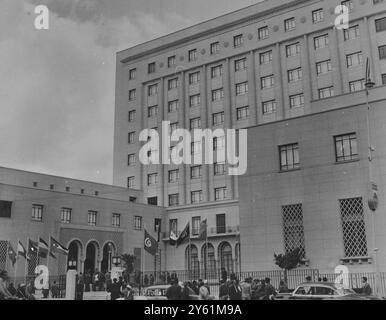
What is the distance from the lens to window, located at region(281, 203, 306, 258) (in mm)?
14766

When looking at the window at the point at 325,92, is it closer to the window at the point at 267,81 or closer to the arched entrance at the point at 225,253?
the window at the point at 267,81

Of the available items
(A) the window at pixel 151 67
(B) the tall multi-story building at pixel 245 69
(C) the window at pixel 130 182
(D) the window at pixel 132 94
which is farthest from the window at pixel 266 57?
(C) the window at pixel 130 182

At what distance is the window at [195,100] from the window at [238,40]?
3318 mm

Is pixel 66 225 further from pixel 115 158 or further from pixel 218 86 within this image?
pixel 218 86

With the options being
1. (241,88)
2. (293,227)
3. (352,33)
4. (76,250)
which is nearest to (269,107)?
(241,88)

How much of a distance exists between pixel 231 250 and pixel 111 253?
21.5 ft

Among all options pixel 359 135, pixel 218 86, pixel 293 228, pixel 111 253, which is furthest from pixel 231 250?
pixel 359 135

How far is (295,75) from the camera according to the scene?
82.0 ft

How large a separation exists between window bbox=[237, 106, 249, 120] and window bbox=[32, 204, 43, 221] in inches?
419

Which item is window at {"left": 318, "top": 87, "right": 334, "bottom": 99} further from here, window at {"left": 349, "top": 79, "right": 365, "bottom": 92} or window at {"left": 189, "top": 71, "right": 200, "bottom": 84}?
window at {"left": 189, "top": 71, "right": 200, "bottom": 84}

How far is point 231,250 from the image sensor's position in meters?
26.9

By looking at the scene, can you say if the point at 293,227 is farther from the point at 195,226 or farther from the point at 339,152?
the point at 195,226

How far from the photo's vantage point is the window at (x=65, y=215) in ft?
76.4

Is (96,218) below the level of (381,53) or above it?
below
